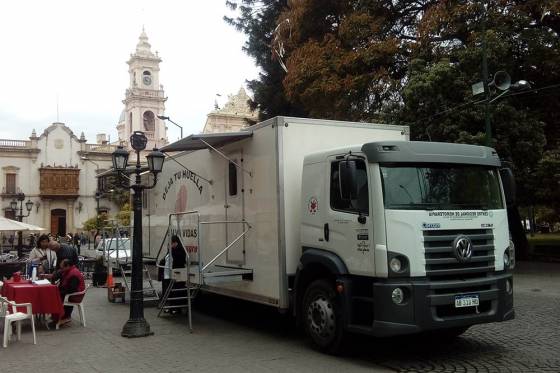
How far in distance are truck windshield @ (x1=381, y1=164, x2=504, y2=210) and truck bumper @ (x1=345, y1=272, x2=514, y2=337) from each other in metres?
0.96

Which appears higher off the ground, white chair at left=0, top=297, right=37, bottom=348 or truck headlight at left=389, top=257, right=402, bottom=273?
truck headlight at left=389, top=257, right=402, bottom=273

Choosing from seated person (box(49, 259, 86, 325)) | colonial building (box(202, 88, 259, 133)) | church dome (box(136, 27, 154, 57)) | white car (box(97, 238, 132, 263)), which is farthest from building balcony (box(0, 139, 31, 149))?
seated person (box(49, 259, 86, 325))

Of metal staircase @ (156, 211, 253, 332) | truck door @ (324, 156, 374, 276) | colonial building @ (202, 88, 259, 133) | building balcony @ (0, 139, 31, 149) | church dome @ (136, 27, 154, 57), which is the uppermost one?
church dome @ (136, 27, 154, 57)

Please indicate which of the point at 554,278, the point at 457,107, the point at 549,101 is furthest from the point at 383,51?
the point at 554,278

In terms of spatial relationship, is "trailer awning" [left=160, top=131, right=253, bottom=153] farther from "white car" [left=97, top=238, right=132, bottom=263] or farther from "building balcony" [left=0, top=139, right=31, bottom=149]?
"building balcony" [left=0, top=139, right=31, bottom=149]

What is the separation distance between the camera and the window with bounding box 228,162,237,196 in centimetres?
1002

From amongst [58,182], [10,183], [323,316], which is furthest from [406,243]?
[10,183]

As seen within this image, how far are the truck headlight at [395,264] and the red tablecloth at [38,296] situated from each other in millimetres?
6323

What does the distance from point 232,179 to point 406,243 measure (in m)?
4.01

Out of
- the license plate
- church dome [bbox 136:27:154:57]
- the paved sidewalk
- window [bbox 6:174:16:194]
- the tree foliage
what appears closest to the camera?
the license plate

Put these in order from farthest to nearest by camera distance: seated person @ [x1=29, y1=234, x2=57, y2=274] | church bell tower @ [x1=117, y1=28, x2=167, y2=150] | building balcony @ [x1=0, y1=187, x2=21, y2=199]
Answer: church bell tower @ [x1=117, y1=28, x2=167, y2=150] → building balcony @ [x1=0, y1=187, x2=21, y2=199] → seated person @ [x1=29, y1=234, x2=57, y2=274]

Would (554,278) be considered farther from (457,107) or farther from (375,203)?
(375,203)

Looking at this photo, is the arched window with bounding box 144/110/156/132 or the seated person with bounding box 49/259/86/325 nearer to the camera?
the seated person with bounding box 49/259/86/325

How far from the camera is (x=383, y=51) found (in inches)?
800
